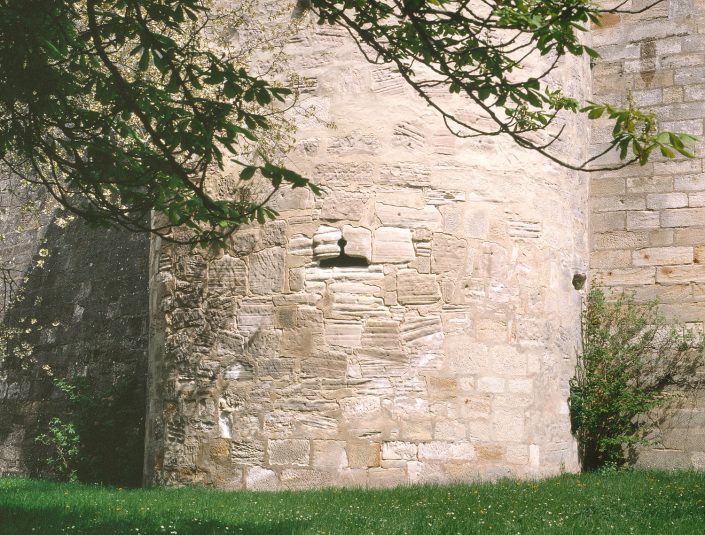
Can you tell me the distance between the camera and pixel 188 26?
9.08 metres

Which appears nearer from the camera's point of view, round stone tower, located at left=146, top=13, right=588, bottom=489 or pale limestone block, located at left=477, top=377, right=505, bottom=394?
round stone tower, located at left=146, top=13, right=588, bottom=489

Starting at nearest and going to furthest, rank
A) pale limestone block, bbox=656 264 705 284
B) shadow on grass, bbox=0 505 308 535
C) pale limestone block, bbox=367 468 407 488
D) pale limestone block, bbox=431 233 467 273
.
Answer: shadow on grass, bbox=0 505 308 535
pale limestone block, bbox=367 468 407 488
pale limestone block, bbox=431 233 467 273
pale limestone block, bbox=656 264 705 284

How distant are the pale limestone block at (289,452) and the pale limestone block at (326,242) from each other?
143 centimetres

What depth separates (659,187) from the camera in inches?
360

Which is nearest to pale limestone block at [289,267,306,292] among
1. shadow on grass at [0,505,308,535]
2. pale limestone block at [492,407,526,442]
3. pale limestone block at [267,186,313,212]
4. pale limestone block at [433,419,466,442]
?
pale limestone block at [267,186,313,212]

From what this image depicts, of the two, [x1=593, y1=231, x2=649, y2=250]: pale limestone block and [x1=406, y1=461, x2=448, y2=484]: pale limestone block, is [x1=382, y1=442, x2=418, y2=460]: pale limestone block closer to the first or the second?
[x1=406, y1=461, x2=448, y2=484]: pale limestone block

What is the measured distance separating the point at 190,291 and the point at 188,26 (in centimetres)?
274

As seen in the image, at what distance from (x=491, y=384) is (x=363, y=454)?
44.2 inches

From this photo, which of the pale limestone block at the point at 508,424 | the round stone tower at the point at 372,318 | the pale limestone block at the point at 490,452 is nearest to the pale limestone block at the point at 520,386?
the round stone tower at the point at 372,318

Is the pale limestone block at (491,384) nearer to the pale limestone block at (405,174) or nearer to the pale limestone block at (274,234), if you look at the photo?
the pale limestone block at (405,174)

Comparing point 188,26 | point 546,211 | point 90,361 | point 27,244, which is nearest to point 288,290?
point 546,211

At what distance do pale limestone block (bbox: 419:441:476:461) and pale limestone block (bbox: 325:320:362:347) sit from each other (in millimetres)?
926

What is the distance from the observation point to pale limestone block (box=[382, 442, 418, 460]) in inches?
282

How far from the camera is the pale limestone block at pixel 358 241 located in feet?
24.3
